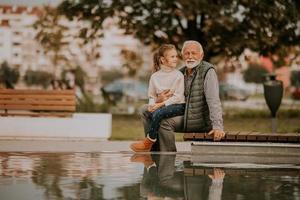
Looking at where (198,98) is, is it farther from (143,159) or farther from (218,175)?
(218,175)

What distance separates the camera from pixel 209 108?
11.1 m

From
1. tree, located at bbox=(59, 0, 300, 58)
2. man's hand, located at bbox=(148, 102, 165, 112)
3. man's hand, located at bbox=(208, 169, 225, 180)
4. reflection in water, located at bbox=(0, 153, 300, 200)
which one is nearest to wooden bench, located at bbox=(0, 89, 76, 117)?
reflection in water, located at bbox=(0, 153, 300, 200)

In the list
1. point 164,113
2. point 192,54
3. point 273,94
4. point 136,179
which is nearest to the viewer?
point 136,179

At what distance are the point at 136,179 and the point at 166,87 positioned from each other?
8.88 ft

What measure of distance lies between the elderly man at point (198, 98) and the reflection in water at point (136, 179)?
1.57 ft

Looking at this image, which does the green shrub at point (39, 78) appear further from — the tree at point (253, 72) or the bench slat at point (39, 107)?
the bench slat at point (39, 107)

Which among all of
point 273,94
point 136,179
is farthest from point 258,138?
point 273,94

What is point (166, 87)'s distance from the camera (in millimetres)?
11531

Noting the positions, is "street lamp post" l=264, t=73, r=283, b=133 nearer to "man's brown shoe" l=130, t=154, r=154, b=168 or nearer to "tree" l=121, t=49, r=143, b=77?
"man's brown shoe" l=130, t=154, r=154, b=168

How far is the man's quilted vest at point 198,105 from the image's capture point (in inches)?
446

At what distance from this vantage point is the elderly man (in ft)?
36.5

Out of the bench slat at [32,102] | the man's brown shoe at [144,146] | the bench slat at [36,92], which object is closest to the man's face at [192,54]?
the man's brown shoe at [144,146]

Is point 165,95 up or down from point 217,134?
up

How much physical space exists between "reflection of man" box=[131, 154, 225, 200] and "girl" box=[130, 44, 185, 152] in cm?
77
